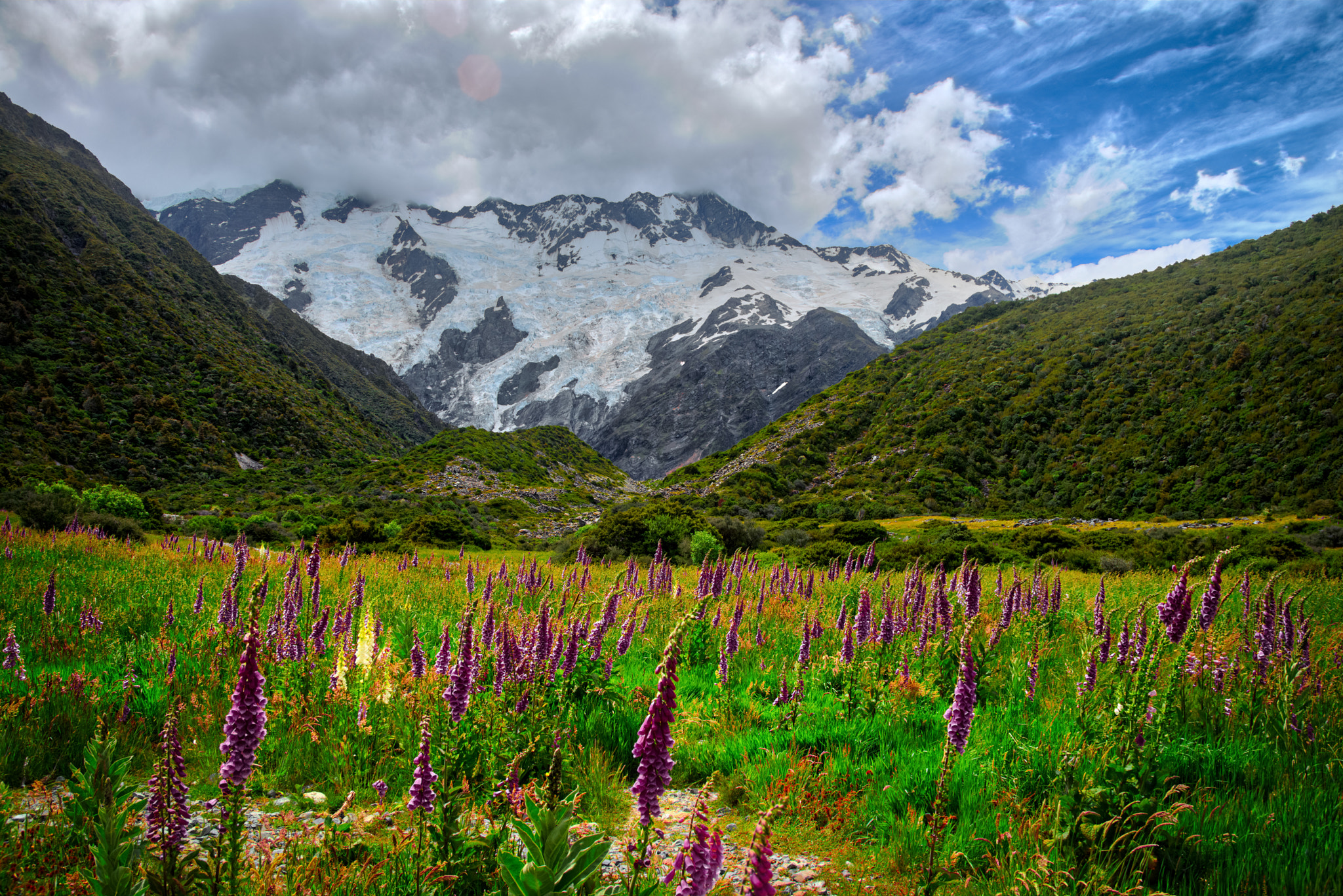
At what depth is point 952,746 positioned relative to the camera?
9.18 feet

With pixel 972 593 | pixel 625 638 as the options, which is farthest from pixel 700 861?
pixel 972 593

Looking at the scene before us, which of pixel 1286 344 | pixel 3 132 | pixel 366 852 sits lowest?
pixel 366 852

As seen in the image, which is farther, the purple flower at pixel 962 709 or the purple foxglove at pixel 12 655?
the purple foxglove at pixel 12 655

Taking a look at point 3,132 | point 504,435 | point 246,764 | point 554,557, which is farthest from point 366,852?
point 3,132

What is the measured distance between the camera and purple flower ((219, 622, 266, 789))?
2162 mm

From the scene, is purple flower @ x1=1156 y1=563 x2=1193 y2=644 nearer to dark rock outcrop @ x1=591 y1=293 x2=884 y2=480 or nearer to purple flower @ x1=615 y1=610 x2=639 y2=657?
purple flower @ x1=615 y1=610 x2=639 y2=657

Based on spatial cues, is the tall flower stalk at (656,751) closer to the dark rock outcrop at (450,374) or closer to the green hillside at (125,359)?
the green hillside at (125,359)

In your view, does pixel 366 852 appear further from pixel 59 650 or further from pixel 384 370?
pixel 384 370

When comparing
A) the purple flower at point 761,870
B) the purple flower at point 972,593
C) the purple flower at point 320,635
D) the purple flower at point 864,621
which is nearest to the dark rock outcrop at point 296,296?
the purple flower at point 320,635

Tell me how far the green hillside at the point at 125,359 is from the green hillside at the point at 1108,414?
4423cm

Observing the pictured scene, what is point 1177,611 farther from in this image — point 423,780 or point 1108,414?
point 1108,414

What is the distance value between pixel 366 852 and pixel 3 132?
379 ft

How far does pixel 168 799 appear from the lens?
2.20 metres

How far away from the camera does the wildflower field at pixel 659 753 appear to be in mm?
2447
